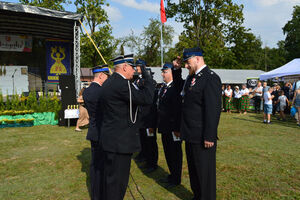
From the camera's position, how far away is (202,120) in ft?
8.79

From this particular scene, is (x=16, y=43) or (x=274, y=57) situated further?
(x=274, y=57)

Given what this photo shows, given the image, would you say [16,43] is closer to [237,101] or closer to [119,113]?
[237,101]

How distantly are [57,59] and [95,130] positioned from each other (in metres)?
15.6

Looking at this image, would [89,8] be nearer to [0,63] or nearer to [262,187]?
[0,63]

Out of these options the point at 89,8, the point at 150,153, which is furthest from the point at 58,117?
the point at 89,8

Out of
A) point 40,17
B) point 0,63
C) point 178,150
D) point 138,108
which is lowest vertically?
point 178,150

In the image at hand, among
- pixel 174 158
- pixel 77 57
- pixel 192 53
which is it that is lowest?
pixel 174 158

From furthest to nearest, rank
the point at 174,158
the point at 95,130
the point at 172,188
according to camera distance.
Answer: the point at 174,158 < the point at 172,188 < the point at 95,130

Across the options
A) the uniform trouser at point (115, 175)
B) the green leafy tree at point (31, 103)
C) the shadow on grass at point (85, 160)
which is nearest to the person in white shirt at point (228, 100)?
the shadow on grass at point (85, 160)

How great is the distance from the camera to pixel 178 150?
362 centimetres

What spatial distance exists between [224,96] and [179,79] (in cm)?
1224

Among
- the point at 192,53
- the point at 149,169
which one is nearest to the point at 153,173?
the point at 149,169

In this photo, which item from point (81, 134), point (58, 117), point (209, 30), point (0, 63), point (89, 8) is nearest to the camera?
point (81, 134)

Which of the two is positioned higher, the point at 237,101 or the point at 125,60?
the point at 125,60
